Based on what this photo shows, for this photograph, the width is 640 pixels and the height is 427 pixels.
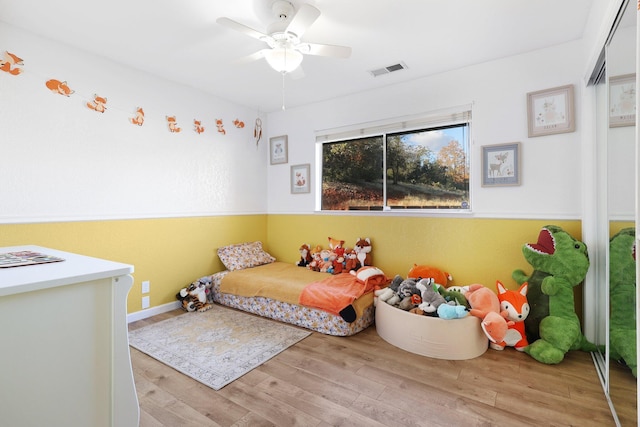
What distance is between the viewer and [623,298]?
154 centimetres

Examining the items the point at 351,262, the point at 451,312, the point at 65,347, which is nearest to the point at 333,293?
the point at 351,262

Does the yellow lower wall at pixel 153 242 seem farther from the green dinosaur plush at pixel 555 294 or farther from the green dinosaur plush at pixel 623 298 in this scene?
the green dinosaur plush at pixel 623 298

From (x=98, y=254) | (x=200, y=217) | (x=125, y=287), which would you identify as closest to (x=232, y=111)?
(x=200, y=217)

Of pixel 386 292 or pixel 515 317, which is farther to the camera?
pixel 386 292

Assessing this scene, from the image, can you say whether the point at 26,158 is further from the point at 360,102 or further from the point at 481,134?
the point at 481,134

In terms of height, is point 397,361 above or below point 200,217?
below

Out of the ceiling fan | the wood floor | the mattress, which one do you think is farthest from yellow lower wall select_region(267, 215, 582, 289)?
the ceiling fan

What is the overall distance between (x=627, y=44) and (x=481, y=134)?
1.42 m

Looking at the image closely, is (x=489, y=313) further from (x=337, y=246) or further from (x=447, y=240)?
(x=337, y=246)

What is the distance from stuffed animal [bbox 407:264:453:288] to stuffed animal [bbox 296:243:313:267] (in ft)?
4.25

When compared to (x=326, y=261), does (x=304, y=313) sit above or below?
Answer: below

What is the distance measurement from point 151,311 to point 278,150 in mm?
2436

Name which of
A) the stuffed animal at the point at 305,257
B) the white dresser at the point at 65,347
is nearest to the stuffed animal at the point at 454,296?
the stuffed animal at the point at 305,257

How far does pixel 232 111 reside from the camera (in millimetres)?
3879
